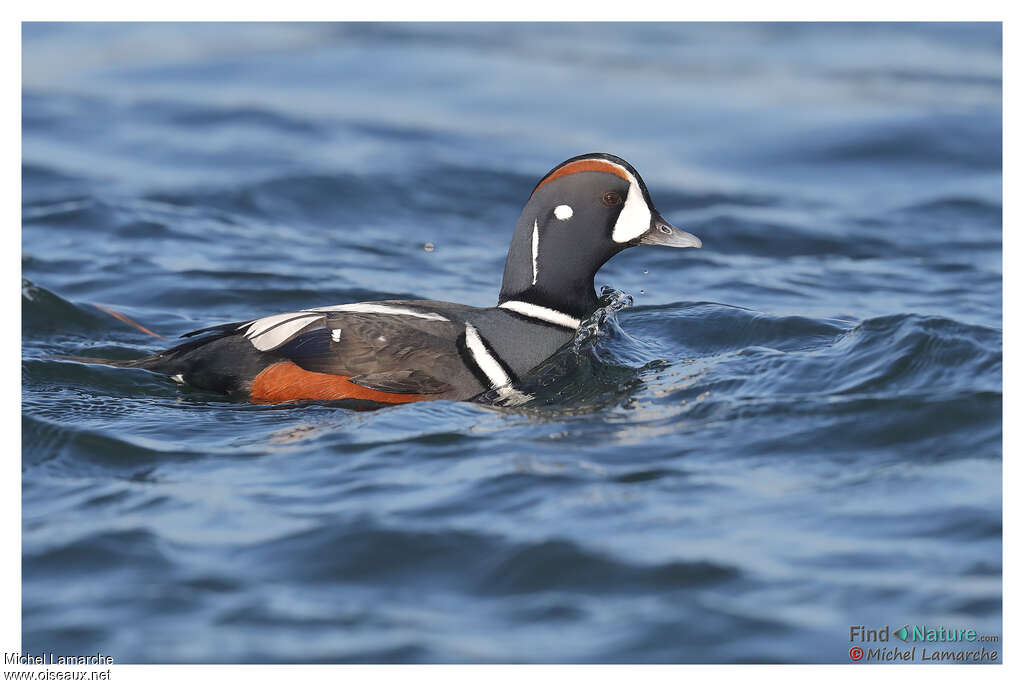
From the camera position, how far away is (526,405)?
7238 millimetres

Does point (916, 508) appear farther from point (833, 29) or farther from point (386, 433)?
point (833, 29)

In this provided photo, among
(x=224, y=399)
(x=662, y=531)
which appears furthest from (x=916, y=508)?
(x=224, y=399)

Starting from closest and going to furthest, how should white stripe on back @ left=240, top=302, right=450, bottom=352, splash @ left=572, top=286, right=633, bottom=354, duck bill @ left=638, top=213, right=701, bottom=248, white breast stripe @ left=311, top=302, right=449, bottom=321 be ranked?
white stripe on back @ left=240, top=302, right=450, bottom=352 → white breast stripe @ left=311, top=302, right=449, bottom=321 → duck bill @ left=638, top=213, right=701, bottom=248 → splash @ left=572, top=286, right=633, bottom=354

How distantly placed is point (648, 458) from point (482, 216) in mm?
6957

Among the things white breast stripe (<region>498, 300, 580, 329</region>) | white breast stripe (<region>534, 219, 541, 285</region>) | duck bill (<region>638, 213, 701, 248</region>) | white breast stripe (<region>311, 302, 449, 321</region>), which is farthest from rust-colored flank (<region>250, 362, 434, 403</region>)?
duck bill (<region>638, 213, 701, 248</region>)

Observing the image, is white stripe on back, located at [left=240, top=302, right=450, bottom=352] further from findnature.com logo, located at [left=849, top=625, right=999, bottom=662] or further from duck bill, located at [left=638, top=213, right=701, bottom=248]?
findnature.com logo, located at [left=849, top=625, right=999, bottom=662]

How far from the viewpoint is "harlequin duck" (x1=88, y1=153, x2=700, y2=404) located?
7.09m

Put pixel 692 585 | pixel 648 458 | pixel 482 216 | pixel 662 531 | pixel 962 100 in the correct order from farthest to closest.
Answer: pixel 962 100
pixel 482 216
pixel 648 458
pixel 662 531
pixel 692 585

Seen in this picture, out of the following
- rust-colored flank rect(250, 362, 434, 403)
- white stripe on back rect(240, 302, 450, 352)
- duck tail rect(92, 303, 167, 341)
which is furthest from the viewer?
duck tail rect(92, 303, 167, 341)

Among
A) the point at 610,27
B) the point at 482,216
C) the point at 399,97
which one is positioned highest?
the point at 610,27

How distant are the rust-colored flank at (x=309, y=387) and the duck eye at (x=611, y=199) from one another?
5.58 feet

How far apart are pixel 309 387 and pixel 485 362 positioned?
1036mm

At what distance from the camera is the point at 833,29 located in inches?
778

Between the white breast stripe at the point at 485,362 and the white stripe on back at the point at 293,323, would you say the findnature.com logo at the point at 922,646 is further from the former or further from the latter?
the white stripe on back at the point at 293,323
